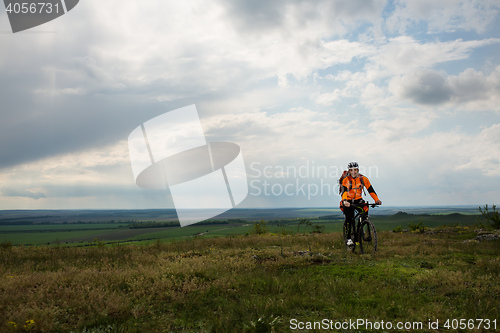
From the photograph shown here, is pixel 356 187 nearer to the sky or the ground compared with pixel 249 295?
nearer to the sky

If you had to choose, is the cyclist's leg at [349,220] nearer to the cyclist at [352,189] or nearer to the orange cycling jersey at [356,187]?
the cyclist at [352,189]

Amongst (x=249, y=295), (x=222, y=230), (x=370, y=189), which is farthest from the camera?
(x=222, y=230)

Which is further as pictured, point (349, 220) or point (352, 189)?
point (349, 220)

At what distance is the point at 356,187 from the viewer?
11.4 metres

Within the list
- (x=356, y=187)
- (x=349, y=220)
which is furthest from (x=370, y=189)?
(x=349, y=220)

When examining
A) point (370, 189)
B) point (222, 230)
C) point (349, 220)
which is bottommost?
point (222, 230)

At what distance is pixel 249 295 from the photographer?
21.4 ft

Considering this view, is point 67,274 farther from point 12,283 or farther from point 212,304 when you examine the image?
point 212,304

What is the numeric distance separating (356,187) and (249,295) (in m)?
6.43

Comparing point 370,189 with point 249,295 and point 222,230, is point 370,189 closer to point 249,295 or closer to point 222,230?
point 249,295

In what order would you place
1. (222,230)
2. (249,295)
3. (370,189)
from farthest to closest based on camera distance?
1. (222,230)
2. (370,189)
3. (249,295)

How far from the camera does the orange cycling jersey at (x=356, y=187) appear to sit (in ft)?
37.2

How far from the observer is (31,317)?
5285 mm

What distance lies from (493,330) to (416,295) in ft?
5.58
